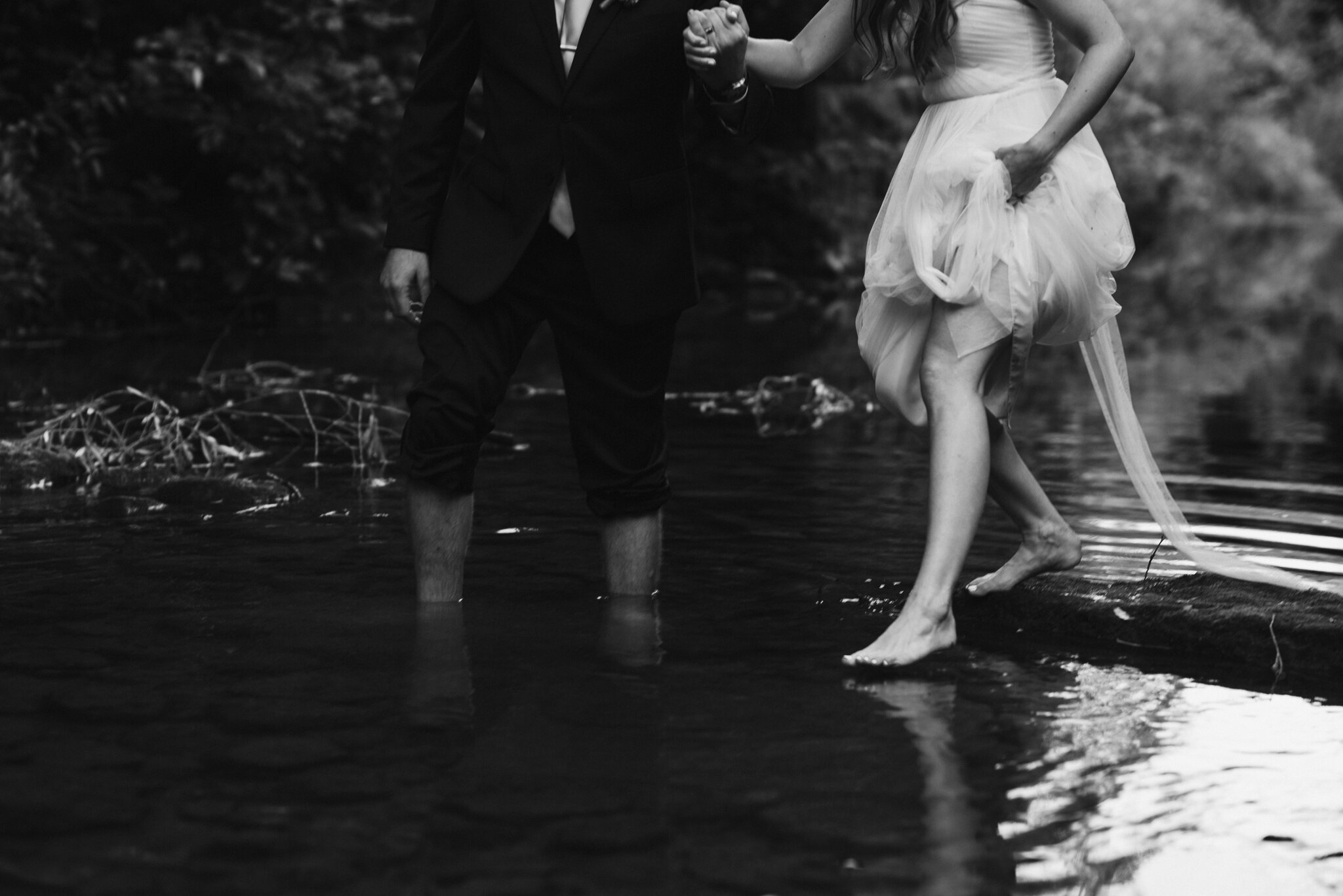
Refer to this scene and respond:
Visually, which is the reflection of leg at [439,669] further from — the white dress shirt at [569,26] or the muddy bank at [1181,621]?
the muddy bank at [1181,621]

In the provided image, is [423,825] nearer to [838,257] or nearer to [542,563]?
[542,563]

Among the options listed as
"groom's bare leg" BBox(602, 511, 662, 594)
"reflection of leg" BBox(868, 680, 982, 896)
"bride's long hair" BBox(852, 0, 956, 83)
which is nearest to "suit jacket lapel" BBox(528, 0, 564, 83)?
"bride's long hair" BBox(852, 0, 956, 83)

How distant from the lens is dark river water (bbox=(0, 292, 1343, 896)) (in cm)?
265

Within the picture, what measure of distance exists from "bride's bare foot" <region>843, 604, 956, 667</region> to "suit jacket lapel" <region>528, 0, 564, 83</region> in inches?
57.5

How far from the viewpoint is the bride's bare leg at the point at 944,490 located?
382cm

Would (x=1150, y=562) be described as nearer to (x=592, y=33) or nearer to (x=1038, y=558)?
(x=1038, y=558)

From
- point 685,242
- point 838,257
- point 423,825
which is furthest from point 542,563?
point 838,257

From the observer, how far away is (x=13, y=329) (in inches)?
455

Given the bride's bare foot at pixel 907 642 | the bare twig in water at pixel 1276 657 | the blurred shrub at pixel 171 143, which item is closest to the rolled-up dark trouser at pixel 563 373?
the bride's bare foot at pixel 907 642

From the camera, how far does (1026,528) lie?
4371mm

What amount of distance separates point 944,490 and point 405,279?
4.46ft

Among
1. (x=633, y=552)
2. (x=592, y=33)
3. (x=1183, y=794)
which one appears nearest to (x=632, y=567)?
(x=633, y=552)

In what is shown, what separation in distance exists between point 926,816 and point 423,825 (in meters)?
0.82

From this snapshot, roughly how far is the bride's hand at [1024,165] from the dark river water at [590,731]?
108 cm
